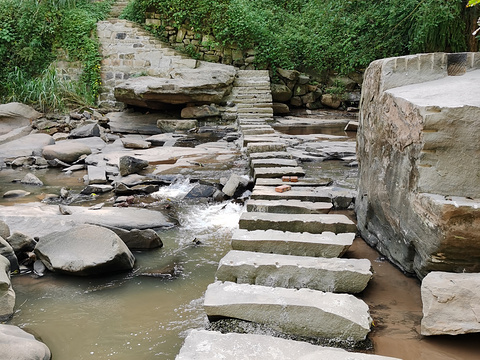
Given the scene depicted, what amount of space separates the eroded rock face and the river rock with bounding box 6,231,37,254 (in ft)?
8.24

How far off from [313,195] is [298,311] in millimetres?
1768

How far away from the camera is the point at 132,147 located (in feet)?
24.6

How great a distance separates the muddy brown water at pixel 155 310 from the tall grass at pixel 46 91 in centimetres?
868

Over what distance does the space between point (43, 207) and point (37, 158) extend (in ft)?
10.2

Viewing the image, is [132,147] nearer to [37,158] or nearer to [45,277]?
[37,158]

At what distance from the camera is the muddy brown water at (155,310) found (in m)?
1.83

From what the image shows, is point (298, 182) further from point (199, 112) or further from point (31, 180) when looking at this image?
point (199, 112)

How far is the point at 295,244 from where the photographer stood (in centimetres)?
245

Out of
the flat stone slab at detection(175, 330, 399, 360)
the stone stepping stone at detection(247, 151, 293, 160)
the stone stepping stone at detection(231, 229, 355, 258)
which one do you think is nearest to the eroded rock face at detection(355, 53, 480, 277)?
the stone stepping stone at detection(231, 229, 355, 258)

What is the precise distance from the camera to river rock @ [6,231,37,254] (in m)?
3.09

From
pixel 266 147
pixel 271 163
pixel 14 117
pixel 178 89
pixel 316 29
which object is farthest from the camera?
pixel 316 29

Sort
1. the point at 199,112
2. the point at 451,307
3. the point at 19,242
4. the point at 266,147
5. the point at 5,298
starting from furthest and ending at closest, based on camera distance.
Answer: the point at 199,112, the point at 266,147, the point at 19,242, the point at 5,298, the point at 451,307

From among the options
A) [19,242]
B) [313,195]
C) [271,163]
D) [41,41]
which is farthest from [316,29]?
[19,242]

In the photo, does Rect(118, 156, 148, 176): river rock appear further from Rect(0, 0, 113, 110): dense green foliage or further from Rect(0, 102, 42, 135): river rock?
Rect(0, 0, 113, 110): dense green foliage
